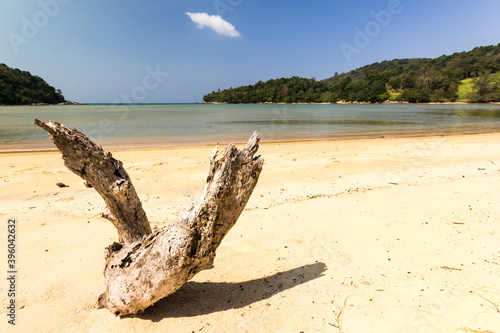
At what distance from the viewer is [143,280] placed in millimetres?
2736

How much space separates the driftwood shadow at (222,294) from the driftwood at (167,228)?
345mm

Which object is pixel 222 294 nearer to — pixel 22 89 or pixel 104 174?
pixel 104 174

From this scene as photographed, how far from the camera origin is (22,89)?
104312mm

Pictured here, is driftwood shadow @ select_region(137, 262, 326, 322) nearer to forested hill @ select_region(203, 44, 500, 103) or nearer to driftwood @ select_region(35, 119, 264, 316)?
driftwood @ select_region(35, 119, 264, 316)

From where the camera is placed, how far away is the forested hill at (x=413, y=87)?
109m

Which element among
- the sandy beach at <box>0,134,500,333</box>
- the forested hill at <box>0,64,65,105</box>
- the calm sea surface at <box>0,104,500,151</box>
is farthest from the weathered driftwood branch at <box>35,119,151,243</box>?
the forested hill at <box>0,64,65,105</box>

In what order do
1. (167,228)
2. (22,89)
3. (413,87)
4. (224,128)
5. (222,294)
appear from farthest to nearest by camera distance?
(413,87) < (22,89) < (224,128) < (222,294) < (167,228)

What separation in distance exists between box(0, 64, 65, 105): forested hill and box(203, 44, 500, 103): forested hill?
99237 mm

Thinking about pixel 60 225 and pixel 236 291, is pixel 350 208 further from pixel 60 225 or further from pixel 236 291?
pixel 60 225

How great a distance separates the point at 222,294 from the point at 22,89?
13845 cm

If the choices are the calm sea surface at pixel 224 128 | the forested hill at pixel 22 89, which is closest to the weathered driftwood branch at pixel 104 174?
the calm sea surface at pixel 224 128

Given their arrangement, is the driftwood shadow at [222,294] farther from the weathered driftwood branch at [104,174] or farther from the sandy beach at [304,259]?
the weathered driftwood branch at [104,174]

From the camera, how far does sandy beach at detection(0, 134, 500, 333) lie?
9.39ft

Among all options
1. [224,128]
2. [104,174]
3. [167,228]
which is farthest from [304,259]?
[224,128]
